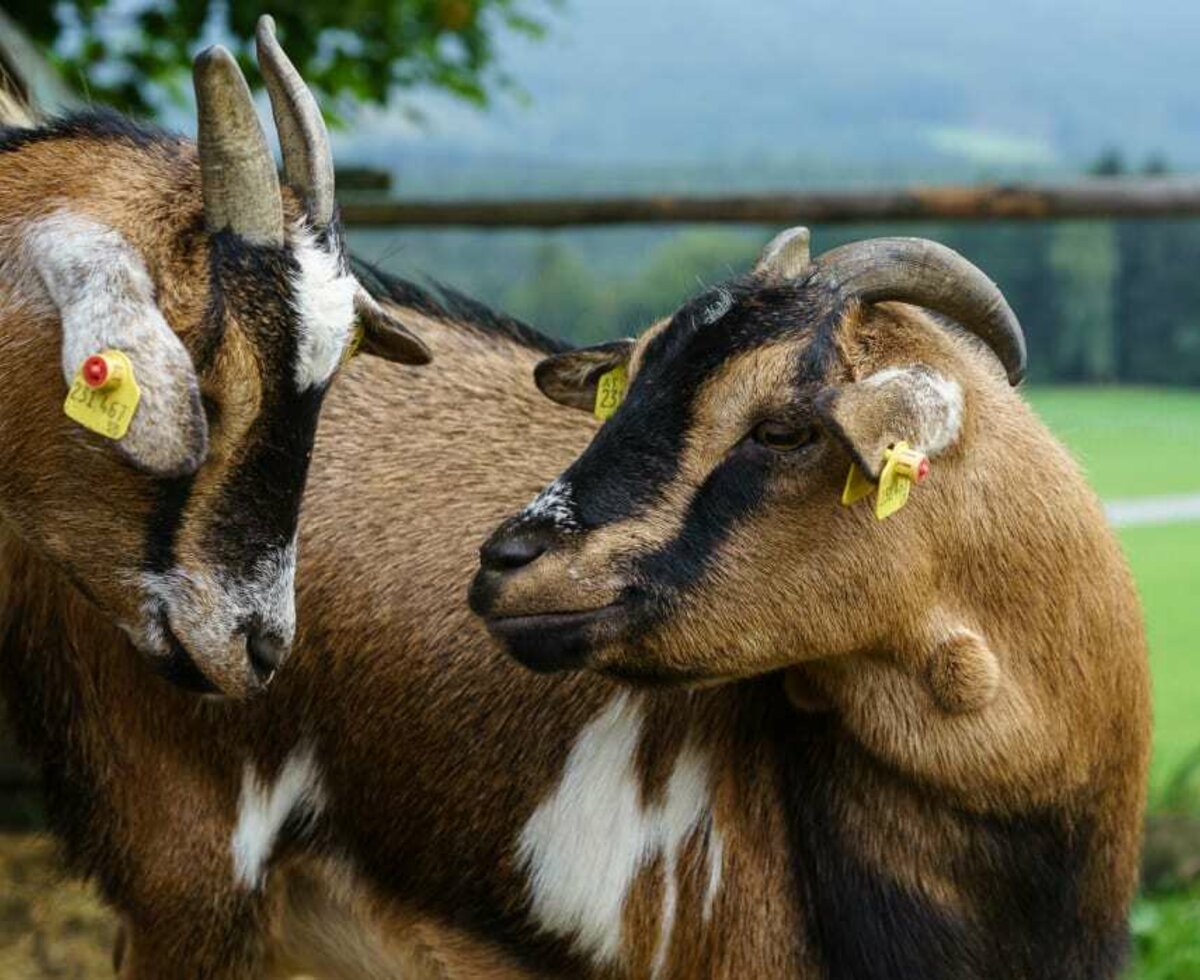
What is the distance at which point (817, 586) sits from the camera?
124 inches

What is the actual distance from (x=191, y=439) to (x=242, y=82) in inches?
25.2

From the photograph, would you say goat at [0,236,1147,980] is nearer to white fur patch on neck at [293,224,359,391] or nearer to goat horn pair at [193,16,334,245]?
white fur patch on neck at [293,224,359,391]

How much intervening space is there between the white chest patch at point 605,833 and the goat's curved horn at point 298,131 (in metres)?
1.16

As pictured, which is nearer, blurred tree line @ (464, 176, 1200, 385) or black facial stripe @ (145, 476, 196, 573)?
black facial stripe @ (145, 476, 196, 573)

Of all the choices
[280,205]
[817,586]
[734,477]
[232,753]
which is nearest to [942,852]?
[817,586]

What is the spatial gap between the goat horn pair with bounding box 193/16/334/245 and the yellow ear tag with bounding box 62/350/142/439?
1.25 feet

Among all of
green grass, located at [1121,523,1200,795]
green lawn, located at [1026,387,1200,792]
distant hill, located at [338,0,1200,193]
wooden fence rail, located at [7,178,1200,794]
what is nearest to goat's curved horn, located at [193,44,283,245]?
wooden fence rail, located at [7,178,1200,794]

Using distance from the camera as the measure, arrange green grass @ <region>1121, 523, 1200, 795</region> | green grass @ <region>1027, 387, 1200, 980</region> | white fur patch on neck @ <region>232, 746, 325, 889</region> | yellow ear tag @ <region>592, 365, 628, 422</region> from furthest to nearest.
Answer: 1. green grass @ <region>1027, 387, 1200, 980</region>
2. green grass @ <region>1121, 523, 1200, 795</region>
3. white fur patch on neck @ <region>232, 746, 325, 889</region>
4. yellow ear tag @ <region>592, 365, 628, 422</region>

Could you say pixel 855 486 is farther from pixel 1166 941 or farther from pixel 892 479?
pixel 1166 941

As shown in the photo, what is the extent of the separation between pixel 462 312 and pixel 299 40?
8.73 ft

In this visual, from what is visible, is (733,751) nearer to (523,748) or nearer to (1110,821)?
(523,748)

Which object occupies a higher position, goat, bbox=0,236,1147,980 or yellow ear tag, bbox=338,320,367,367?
yellow ear tag, bbox=338,320,367,367

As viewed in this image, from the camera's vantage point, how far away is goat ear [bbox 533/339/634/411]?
139 inches

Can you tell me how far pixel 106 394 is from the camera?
116 inches
